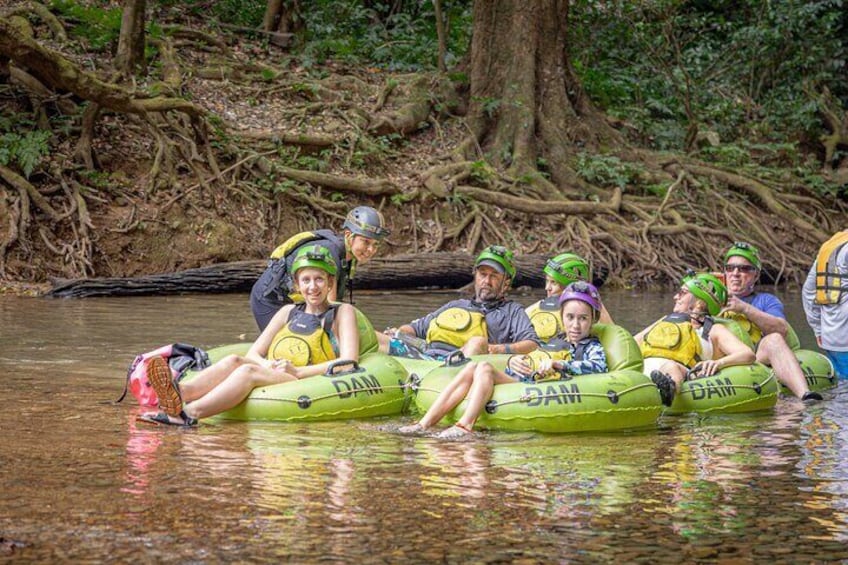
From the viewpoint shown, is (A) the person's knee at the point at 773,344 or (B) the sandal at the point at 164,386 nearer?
(B) the sandal at the point at 164,386

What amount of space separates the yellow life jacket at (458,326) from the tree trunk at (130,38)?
11.1 metres

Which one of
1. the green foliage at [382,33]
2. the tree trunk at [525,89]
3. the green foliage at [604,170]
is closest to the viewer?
the green foliage at [604,170]

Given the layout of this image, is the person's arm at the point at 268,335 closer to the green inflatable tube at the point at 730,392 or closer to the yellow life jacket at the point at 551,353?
the yellow life jacket at the point at 551,353

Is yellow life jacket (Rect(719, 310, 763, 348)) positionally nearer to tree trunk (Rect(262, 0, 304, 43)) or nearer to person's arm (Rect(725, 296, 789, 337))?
person's arm (Rect(725, 296, 789, 337))

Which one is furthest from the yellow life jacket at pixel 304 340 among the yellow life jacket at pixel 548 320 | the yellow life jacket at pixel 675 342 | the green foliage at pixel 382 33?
the green foliage at pixel 382 33

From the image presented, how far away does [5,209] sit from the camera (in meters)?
16.6

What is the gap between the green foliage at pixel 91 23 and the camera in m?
20.3

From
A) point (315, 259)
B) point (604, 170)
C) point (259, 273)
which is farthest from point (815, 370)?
point (604, 170)

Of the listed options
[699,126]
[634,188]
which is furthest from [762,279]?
[699,126]

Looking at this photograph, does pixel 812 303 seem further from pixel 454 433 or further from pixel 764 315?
pixel 454 433

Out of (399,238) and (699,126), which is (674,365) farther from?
(699,126)

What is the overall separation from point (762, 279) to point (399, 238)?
5.77 meters

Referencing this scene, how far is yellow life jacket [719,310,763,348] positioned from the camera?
10039 mm

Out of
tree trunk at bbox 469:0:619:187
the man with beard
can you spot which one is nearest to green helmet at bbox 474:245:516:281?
the man with beard
